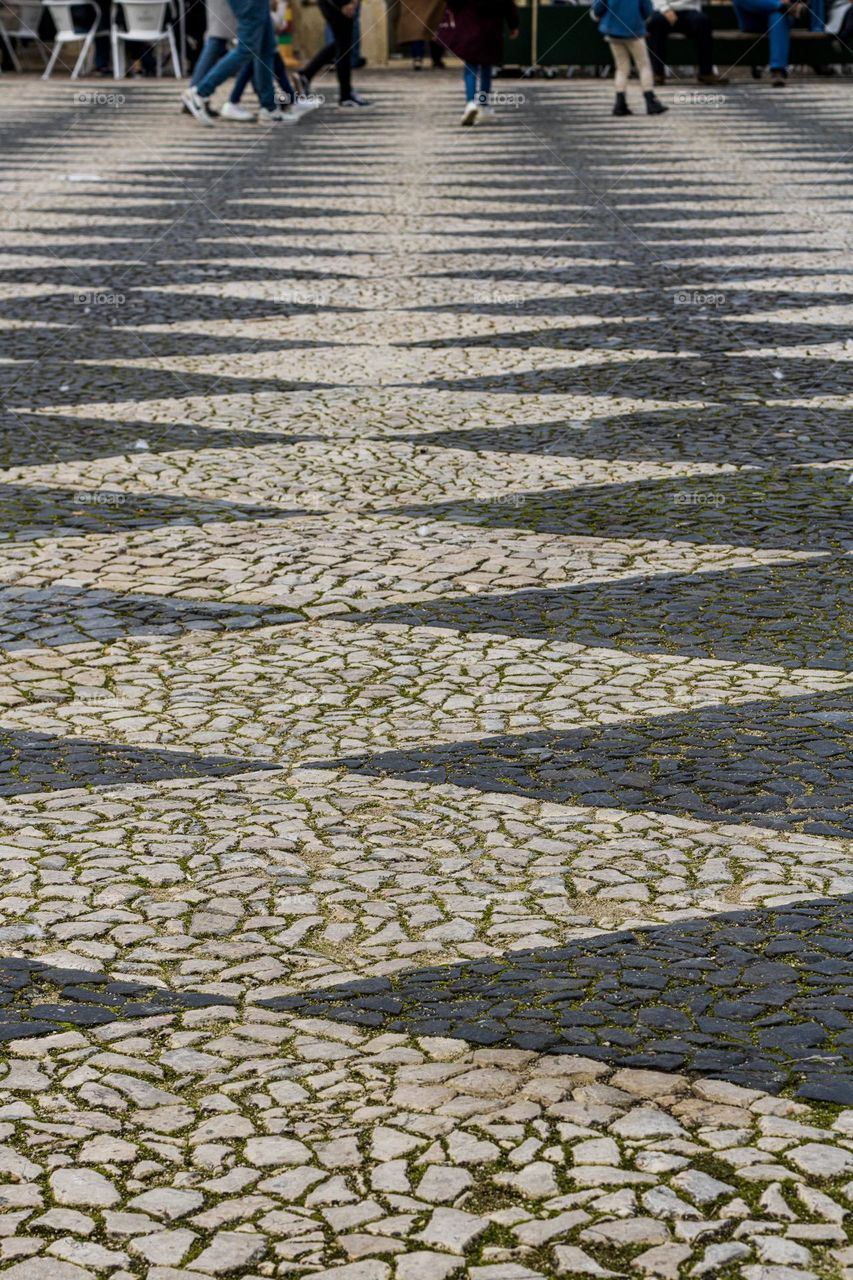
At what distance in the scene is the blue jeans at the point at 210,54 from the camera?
15609 millimetres

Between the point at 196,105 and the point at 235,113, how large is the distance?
1.98ft

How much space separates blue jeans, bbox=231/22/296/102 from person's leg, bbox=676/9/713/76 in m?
3.90

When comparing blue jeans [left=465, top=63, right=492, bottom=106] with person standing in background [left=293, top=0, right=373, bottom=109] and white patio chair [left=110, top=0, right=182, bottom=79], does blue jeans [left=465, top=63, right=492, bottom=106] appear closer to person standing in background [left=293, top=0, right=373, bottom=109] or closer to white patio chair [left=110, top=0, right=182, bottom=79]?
person standing in background [left=293, top=0, right=373, bottom=109]

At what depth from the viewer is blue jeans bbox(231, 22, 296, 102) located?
16.3 m

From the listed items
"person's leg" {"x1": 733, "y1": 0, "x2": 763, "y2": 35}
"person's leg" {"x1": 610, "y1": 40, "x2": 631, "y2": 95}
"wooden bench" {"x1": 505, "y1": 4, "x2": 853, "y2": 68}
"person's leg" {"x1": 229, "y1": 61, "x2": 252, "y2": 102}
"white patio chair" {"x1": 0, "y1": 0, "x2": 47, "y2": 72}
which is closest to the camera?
"person's leg" {"x1": 610, "y1": 40, "x2": 631, "y2": 95}

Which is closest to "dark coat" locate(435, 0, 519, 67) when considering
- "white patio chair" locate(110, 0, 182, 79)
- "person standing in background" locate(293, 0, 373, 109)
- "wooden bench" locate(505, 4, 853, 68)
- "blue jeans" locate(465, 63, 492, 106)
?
"blue jeans" locate(465, 63, 492, 106)

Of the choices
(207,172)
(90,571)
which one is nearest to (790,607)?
(90,571)

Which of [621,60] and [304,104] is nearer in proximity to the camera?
[621,60]

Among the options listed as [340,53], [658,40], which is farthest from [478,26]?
[658,40]

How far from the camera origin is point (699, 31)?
18.7m

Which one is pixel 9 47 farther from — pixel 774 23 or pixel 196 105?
pixel 774 23

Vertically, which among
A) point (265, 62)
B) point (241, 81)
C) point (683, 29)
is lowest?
point (241, 81)

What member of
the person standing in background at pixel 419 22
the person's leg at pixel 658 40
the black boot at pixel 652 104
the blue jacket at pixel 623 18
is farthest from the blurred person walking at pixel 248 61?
the person standing in background at pixel 419 22

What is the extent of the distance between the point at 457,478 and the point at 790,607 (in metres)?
1.49
